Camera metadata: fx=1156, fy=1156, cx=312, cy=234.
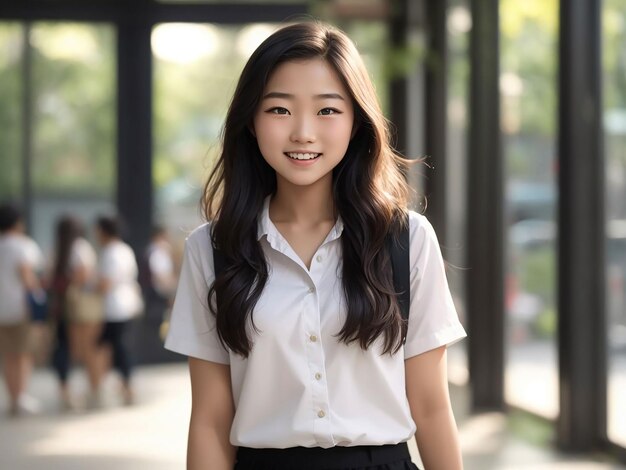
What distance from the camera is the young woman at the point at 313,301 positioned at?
203cm

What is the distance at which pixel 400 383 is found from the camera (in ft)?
6.84

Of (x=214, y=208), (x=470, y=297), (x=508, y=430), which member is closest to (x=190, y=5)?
(x=470, y=297)

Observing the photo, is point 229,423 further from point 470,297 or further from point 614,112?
point 470,297

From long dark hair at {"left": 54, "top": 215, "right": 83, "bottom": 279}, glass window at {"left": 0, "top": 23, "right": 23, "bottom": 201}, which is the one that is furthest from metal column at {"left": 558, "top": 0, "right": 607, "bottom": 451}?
glass window at {"left": 0, "top": 23, "right": 23, "bottom": 201}

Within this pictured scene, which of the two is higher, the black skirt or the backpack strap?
the backpack strap

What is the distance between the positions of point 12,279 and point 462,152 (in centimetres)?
349

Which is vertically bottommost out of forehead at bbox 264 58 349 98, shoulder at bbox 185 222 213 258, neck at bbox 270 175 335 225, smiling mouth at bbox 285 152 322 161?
shoulder at bbox 185 222 213 258

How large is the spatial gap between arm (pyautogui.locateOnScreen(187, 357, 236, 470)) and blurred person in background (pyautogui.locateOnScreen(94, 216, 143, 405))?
6.57 meters

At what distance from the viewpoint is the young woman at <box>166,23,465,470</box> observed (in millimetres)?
2025

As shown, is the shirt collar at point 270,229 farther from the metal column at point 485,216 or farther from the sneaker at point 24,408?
the sneaker at point 24,408

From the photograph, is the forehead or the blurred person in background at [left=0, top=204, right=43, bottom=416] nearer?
the forehead

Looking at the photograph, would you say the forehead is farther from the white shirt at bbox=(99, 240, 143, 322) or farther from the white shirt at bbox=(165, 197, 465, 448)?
the white shirt at bbox=(99, 240, 143, 322)

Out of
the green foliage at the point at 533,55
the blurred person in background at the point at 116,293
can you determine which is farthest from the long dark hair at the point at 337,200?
the blurred person in background at the point at 116,293

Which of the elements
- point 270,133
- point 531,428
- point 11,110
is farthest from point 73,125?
point 270,133
